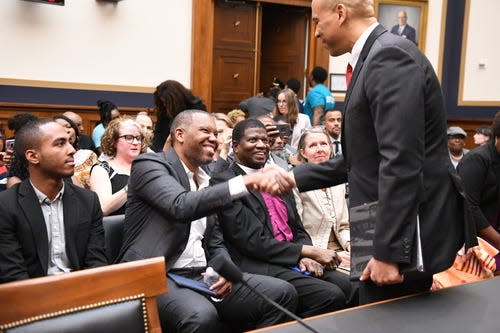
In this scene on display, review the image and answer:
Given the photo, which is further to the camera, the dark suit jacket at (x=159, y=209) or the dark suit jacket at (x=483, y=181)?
the dark suit jacket at (x=483, y=181)

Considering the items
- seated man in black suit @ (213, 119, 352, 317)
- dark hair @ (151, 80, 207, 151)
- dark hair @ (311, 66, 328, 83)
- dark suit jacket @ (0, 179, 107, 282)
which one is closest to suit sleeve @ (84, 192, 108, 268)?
dark suit jacket @ (0, 179, 107, 282)

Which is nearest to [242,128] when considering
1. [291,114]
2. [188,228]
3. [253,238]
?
[253,238]

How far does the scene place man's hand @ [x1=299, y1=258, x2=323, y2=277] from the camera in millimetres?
2893

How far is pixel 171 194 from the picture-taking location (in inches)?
86.5

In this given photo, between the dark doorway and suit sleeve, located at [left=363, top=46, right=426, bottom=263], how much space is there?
7545 mm

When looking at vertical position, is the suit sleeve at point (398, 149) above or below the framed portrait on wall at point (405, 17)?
below

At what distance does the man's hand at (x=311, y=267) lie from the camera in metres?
2.89

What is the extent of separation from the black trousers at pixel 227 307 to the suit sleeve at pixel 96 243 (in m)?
0.33

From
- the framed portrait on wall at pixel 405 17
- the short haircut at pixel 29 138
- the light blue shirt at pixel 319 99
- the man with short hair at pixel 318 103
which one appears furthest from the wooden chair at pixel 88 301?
the framed portrait on wall at pixel 405 17

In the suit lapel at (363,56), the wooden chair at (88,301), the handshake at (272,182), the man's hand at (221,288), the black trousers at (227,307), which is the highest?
the suit lapel at (363,56)

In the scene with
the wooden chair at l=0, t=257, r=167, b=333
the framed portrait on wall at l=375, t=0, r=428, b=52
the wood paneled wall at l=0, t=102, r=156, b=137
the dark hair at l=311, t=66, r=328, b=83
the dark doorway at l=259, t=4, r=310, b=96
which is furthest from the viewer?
the framed portrait on wall at l=375, t=0, r=428, b=52

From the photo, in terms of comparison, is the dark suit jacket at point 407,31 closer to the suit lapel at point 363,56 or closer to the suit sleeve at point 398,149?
the suit lapel at point 363,56

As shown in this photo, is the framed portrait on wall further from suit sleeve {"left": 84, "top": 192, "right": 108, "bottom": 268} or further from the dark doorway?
suit sleeve {"left": 84, "top": 192, "right": 108, "bottom": 268}

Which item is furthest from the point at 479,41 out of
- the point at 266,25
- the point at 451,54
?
the point at 266,25
